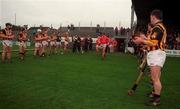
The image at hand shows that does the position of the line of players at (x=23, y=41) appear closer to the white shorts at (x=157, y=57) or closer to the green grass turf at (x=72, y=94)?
the green grass turf at (x=72, y=94)

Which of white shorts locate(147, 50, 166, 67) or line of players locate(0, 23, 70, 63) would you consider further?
line of players locate(0, 23, 70, 63)

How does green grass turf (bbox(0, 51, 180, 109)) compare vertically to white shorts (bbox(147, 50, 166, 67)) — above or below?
below

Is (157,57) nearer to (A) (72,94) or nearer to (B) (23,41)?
(A) (72,94)

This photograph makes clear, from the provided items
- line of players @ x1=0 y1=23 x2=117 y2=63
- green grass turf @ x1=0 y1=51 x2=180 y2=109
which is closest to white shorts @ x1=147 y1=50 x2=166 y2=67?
green grass turf @ x1=0 y1=51 x2=180 y2=109

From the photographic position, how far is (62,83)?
10.5 metres

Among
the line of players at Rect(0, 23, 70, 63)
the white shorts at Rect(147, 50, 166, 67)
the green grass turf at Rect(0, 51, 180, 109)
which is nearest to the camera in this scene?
the green grass turf at Rect(0, 51, 180, 109)

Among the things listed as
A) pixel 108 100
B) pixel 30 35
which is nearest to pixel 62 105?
pixel 108 100

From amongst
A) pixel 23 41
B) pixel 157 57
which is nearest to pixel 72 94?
pixel 157 57

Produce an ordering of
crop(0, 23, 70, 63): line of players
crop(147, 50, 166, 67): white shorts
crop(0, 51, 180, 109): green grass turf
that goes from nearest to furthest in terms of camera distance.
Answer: crop(0, 51, 180, 109): green grass turf < crop(147, 50, 166, 67): white shorts < crop(0, 23, 70, 63): line of players

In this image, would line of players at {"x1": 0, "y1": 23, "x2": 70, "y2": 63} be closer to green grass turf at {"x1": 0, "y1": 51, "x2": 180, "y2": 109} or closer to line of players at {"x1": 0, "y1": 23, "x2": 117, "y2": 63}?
line of players at {"x1": 0, "y1": 23, "x2": 117, "y2": 63}

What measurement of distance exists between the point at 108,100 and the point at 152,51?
162cm

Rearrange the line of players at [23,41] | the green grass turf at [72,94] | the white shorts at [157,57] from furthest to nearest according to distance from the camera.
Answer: the line of players at [23,41]
the white shorts at [157,57]
the green grass turf at [72,94]

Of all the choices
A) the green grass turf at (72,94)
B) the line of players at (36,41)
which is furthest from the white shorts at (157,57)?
the line of players at (36,41)

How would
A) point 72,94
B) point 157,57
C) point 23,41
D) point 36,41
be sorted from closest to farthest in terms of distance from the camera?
point 157,57
point 72,94
point 23,41
point 36,41
